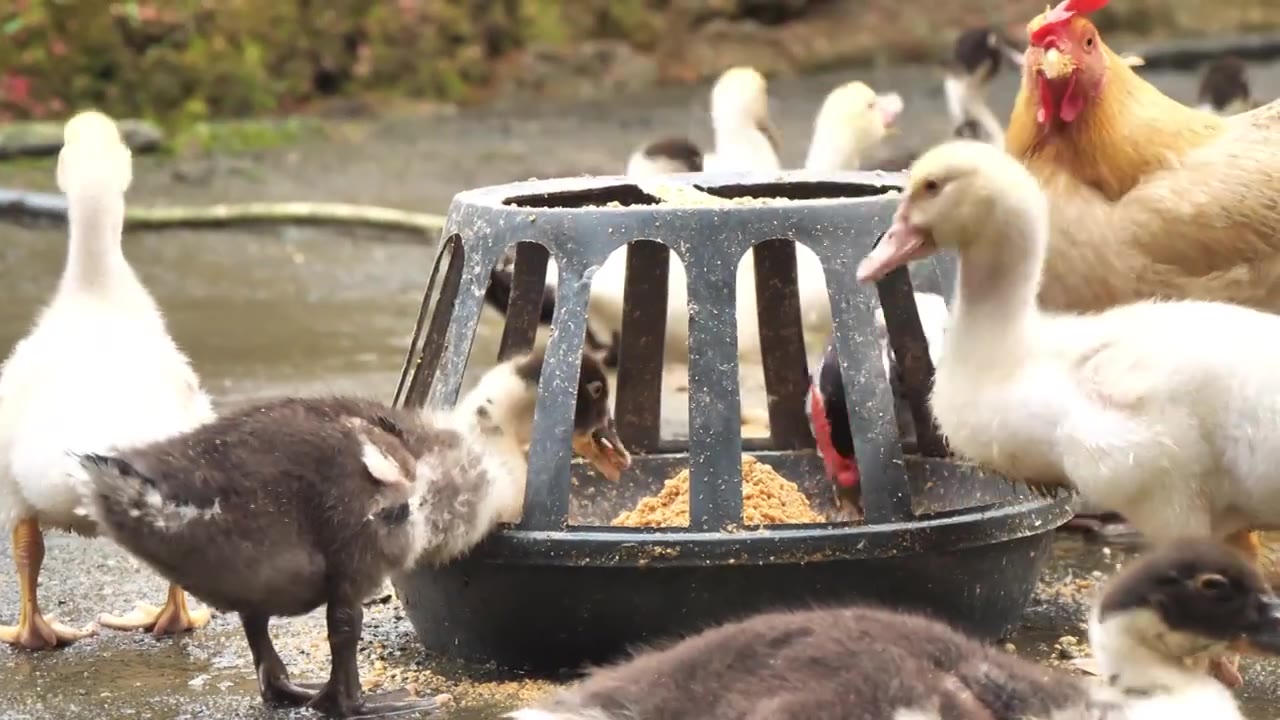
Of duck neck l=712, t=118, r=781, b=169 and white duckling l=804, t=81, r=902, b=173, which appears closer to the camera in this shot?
white duckling l=804, t=81, r=902, b=173

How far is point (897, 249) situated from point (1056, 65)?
151 cm

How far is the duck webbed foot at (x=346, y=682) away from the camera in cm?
368

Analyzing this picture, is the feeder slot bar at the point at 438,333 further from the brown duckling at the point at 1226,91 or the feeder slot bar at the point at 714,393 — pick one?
the brown duckling at the point at 1226,91

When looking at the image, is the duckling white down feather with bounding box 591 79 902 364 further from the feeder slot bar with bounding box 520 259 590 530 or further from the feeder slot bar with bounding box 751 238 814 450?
the feeder slot bar with bounding box 520 259 590 530

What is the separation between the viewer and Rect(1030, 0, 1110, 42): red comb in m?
5.08

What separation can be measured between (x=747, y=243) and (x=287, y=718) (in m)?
1.33

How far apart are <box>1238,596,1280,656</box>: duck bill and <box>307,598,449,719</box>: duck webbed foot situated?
1594mm

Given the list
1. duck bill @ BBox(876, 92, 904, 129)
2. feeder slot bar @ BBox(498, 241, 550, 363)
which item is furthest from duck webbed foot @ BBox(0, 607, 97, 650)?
duck bill @ BBox(876, 92, 904, 129)

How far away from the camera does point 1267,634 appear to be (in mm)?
3131

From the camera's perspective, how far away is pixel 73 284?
14.6ft

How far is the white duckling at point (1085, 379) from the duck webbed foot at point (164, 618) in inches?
72.0

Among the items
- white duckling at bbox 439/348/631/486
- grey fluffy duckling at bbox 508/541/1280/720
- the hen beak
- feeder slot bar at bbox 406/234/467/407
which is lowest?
grey fluffy duckling at bbox 508/541/1280/720

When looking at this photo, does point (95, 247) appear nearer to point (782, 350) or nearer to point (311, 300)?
point (782, 350)

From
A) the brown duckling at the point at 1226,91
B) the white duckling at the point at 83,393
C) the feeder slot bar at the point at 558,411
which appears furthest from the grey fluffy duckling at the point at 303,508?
the brown duckling at the point at 1226,91
